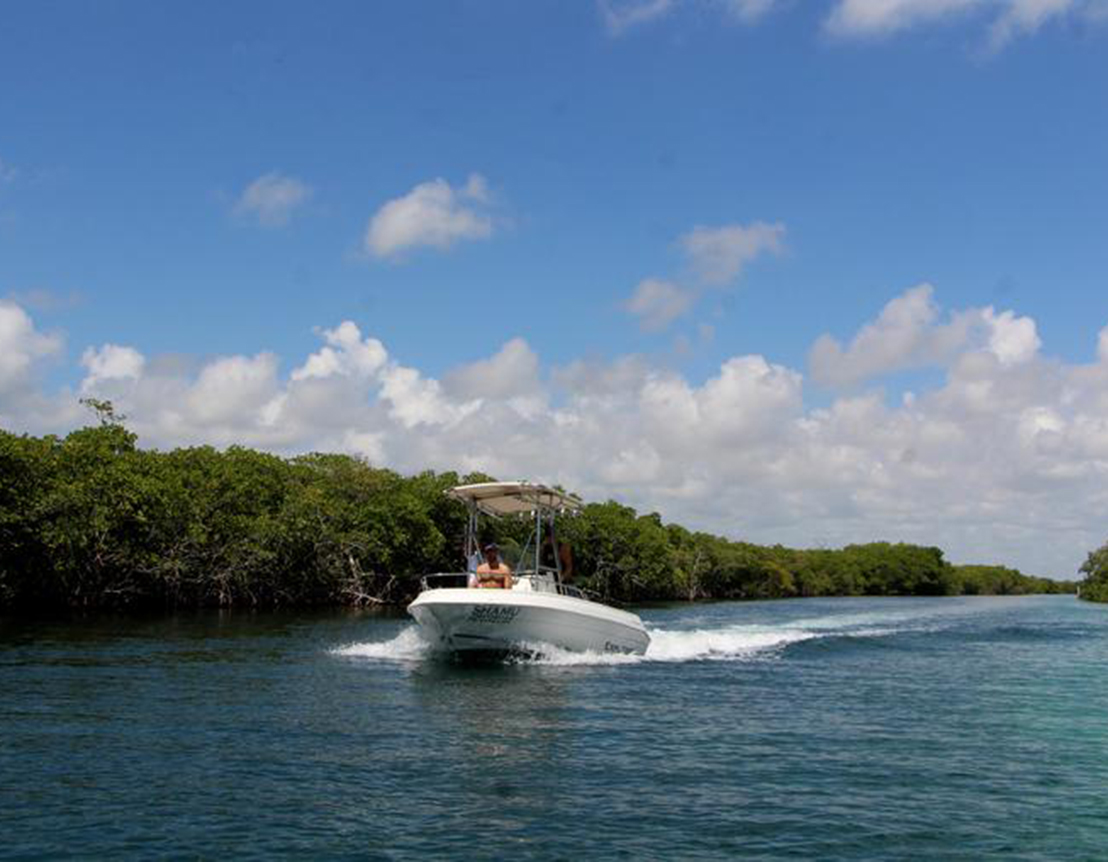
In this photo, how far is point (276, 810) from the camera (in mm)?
12656

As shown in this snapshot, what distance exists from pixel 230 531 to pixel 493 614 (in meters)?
40.1

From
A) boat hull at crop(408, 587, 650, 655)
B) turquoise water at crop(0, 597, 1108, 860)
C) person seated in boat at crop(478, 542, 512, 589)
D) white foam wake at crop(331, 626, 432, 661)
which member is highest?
person seated in boat at crop(478, 542, 512, 589)

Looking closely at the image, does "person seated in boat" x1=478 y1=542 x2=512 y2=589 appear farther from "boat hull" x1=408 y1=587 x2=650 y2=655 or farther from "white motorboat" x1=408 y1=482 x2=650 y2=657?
"boat hull" x1=408 y1=587 x2=650 y2=655

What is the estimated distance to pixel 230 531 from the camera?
205ft

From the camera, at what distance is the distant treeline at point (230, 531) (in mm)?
51094

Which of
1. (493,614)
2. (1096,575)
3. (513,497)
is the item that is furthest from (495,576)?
(1096,575)

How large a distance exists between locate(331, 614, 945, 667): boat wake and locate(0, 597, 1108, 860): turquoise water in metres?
0.37

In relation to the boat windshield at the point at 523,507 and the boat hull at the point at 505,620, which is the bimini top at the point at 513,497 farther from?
the boat hull at the point at 505,620

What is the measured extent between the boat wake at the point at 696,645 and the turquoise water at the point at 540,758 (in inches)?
14.4

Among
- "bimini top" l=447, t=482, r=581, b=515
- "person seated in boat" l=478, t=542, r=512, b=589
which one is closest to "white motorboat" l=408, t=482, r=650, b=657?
"bimini top" l=447, t=482, r=581, b=515

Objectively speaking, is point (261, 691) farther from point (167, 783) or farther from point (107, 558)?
point (107, 558)

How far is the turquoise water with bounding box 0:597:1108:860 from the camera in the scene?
1180cm

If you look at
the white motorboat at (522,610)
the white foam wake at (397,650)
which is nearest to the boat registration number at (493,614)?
the white motorboat at (522,610)

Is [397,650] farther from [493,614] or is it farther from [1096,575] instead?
[1096,575]
